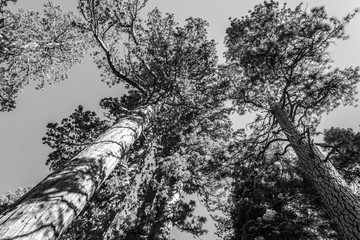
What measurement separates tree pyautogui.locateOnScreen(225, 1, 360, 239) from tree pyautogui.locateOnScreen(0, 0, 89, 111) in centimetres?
864

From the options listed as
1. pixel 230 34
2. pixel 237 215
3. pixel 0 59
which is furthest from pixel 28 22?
pixel 237 215

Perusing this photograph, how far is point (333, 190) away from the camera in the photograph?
404 cm

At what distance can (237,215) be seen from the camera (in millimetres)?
8484

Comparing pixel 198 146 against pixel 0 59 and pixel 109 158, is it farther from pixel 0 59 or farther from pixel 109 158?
pixel 0 59

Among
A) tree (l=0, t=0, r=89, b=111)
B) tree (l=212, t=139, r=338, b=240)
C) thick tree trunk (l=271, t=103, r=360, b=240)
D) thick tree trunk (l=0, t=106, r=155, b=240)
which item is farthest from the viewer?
tree (l=0, t=0, r=89, b=111)

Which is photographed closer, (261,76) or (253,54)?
(253,54)

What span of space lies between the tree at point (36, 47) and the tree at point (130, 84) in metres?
3.89

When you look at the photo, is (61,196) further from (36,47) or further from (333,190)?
(36,47)

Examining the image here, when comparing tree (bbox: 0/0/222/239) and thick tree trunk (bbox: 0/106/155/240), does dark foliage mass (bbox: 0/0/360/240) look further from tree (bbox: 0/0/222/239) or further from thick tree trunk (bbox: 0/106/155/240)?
thick tree trunk (bbox: 0/106/155/240)

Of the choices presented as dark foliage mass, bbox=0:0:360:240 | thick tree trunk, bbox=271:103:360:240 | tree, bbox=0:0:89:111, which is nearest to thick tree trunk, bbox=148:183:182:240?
dark foliage mass, bbox=0:0:360:240

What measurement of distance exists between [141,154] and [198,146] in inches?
90.3

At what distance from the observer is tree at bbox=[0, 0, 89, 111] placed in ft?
28.6

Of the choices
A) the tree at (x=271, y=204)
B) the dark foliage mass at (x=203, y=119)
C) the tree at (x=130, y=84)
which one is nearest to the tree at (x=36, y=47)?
the dark foliage mass at (x=203, y=119)

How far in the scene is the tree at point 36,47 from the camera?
28.6 feet
